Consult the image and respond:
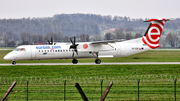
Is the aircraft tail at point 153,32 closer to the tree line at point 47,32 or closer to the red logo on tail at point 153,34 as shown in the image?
the red logo on tail at point 153,34

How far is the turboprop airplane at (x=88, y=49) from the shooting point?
38469 millimetres

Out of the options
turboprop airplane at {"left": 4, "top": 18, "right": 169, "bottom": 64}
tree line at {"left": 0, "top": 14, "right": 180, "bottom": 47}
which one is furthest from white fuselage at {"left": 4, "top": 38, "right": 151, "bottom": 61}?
tree line at {"left": 0, "top": 14, "right": 180, "bottom": 47}

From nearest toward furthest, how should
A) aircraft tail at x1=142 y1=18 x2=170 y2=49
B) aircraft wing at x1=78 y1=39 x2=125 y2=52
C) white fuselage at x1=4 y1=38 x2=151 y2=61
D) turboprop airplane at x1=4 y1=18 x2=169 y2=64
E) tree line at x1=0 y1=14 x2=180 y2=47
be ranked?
white fuselage at x1=4 y1=38 x2=151 y2=61, turboprop airplane at x1=4 y1=18 x2=169 y2=64, aircraft wing at x1=78 y1=39 x2=125 y2=52, aircraft tail at x1=142 y1=18 x2=170 y2=49, tree line at x1=0 y1=14 x2=180 y2=47

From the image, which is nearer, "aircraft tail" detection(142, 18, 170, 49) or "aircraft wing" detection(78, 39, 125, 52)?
"aircraft wing" detection(78, 39, 125, 52)

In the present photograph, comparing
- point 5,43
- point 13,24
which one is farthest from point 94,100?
point 13,24

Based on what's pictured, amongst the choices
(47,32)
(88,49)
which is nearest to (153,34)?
(88,49)

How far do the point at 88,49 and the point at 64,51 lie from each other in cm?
346

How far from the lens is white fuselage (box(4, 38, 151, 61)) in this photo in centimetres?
3828

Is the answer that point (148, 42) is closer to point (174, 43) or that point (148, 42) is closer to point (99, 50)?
point (99, 50)

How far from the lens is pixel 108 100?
15.9 meters

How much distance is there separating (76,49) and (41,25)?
13367 centimetres

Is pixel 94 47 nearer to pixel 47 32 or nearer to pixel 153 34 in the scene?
pixel 153 34

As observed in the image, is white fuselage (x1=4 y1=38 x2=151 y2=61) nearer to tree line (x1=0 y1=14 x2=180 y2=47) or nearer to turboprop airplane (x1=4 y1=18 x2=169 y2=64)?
turboprop airplane (x1=4 y1=18 x2=169 y2=64)

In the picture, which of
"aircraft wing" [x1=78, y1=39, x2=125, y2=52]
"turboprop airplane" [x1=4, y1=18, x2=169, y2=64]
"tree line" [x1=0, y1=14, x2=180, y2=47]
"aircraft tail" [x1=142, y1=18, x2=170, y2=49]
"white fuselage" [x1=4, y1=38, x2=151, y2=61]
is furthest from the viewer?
"tree line" [x1=0, y1=14, x2=180, y2=47]
